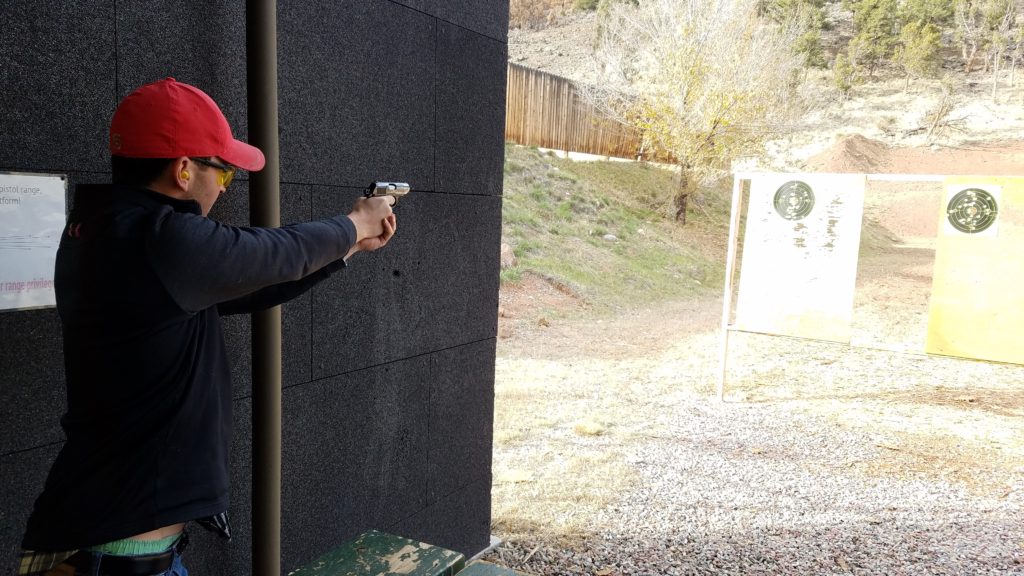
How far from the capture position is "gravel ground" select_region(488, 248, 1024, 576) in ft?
12.3

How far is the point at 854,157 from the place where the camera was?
3144 cm

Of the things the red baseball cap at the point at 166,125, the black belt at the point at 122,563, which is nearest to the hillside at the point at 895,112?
the red baseball cap at the point at 166,125

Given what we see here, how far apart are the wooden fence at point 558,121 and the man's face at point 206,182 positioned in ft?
56.2

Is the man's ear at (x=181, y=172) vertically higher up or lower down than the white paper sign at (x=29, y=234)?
higher up

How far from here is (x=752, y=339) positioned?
10641 millimetres

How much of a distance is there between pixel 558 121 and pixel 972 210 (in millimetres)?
15346

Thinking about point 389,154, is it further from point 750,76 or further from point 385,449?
point 750,76

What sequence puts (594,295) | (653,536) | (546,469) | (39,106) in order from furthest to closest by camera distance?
(594,295) < (546,469) < (653,536) < (39,106)

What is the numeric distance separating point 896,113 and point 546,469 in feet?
126

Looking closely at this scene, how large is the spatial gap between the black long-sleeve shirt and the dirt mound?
32.2 meters

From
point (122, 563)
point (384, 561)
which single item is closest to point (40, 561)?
point (122, 563)

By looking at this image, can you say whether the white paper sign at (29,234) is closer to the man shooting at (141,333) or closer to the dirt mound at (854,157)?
the man shooting at (141,333)

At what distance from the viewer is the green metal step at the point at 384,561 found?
80.8 inches

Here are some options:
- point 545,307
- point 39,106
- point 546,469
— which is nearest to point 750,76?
Result: point 545,307
